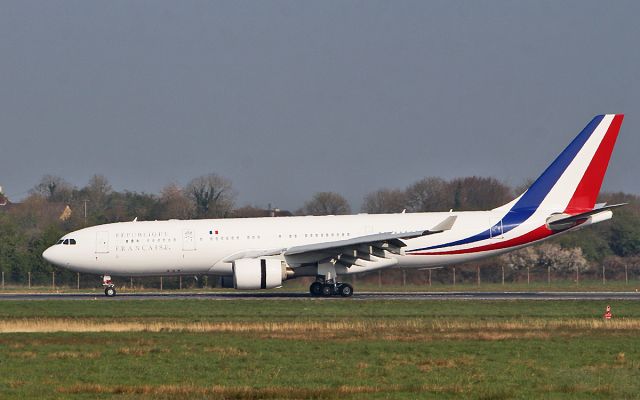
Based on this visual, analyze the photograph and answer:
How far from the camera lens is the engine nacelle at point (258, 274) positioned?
39.3 meters

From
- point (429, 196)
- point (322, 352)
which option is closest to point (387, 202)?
point (429, 196)

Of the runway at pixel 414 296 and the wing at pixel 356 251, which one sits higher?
the wing at pixel 356 251

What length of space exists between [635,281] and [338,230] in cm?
2004

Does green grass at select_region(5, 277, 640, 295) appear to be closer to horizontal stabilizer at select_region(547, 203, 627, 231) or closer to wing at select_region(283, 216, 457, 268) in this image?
horizontal stabilizer at select_region(547, 203, 627, 231)

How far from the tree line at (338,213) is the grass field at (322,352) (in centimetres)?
2117

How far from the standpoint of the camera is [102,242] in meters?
42.3

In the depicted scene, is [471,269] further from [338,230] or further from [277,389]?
[277,389]

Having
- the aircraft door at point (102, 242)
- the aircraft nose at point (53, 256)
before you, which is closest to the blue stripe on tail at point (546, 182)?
the aircraft door at point (102, 242)

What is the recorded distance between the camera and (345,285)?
41.2 metres

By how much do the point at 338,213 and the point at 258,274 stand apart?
3606cm

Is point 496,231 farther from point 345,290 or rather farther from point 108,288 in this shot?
point 108,288

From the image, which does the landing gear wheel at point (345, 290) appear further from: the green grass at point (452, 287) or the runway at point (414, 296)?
the green grass at point (452, 287)

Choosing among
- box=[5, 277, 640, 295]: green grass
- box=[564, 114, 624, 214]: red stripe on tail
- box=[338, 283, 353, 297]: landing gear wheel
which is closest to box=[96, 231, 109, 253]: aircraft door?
box=[5, 277, 640, 295]: green grass

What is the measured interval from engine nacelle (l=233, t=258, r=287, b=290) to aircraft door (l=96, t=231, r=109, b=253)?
589 cm
